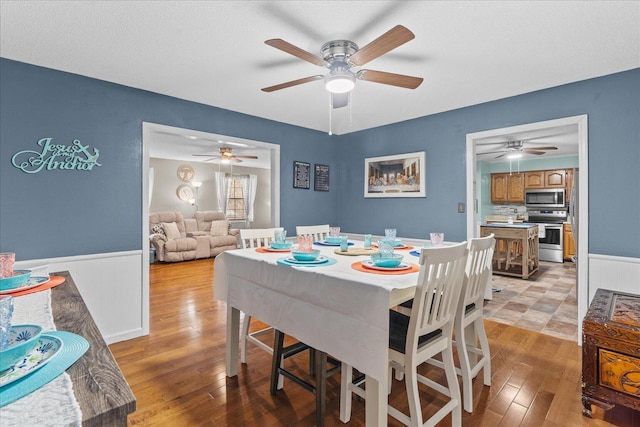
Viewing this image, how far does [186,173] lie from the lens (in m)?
8.29

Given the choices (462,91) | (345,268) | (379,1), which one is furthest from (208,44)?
(462,91)

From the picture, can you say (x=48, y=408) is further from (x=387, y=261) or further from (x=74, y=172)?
(x=74, y=172)

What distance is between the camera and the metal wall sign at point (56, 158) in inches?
96.3

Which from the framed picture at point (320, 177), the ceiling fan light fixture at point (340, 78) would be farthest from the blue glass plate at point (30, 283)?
the framed picture at point (320, 177)

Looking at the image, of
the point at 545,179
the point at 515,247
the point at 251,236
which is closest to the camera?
the point at 251,236

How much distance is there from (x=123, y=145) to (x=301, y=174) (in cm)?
216

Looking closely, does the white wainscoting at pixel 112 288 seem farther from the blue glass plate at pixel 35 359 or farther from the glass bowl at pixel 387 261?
the glass bowl at pixel 387 261

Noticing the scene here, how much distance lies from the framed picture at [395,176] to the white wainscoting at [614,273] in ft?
5.77

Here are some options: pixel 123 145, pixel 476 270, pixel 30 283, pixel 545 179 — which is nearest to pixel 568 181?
pixel 545 179

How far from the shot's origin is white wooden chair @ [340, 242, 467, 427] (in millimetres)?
1414

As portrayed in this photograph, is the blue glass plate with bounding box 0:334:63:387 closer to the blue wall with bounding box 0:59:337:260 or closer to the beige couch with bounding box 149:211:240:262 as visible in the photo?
the blue wall with bounding box 0:59:337:260

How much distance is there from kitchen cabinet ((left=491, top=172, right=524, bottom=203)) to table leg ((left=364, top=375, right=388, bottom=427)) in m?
7.21

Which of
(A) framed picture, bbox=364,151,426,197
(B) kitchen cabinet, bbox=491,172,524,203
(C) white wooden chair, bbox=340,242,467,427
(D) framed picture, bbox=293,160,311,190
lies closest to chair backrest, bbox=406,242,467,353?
(C) white wooden chair, bbox=340,242,467,427

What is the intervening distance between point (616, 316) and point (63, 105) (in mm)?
4192
